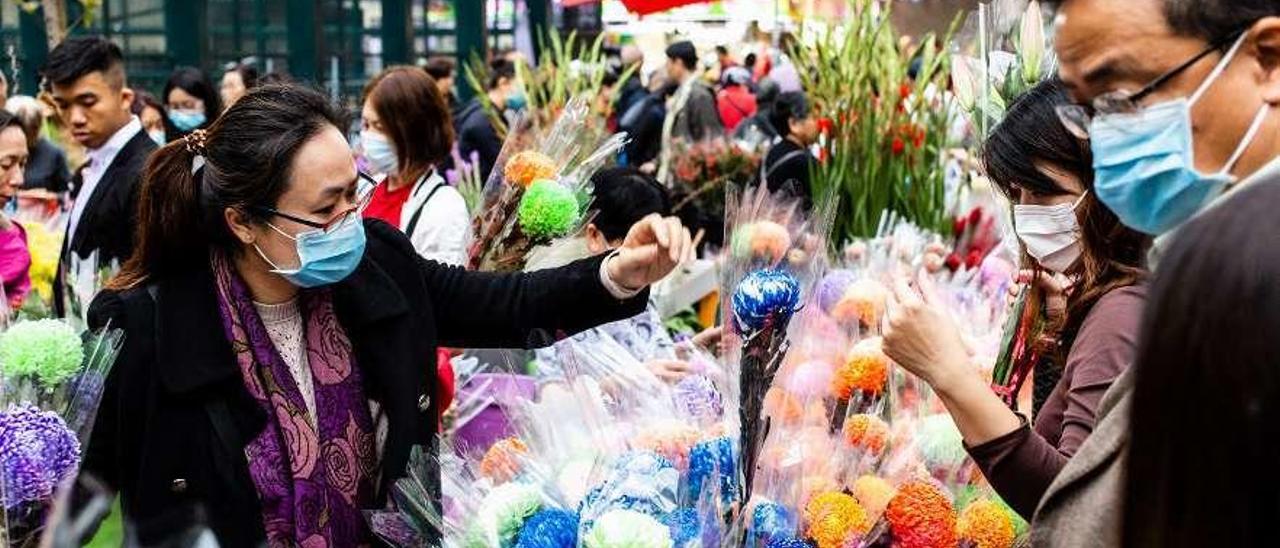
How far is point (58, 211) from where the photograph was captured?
21.8 feet

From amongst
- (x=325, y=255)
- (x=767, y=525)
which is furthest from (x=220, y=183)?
(x=767, y=525)

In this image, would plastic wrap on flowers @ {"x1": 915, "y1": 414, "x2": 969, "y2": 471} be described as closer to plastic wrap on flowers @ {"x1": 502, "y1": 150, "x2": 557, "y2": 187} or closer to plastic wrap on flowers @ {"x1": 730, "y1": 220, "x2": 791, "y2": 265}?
plastic wrap on flowers @ {"x1": 730, "y1": 220, "x2": 791, "y2": 265}

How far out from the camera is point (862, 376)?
9.25 ft

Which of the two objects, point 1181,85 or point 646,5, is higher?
point 1181,85

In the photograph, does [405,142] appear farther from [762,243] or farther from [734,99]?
[734,99]

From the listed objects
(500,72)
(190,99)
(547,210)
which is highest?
(547,210)

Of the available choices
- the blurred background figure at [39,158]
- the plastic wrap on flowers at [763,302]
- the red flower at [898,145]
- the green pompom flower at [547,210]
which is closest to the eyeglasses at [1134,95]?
the plastic wrap on flowers at [763,302]

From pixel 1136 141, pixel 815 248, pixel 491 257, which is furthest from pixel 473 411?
pixel 1136 141

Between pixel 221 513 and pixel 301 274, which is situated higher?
pixel 301 274

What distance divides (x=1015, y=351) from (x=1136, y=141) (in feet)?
4.15

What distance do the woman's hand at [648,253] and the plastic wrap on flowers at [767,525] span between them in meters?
0.58

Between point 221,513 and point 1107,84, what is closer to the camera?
point 1107,84

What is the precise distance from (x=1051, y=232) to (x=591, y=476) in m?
0.93

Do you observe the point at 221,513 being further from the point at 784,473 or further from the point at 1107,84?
the point at 1107,84
